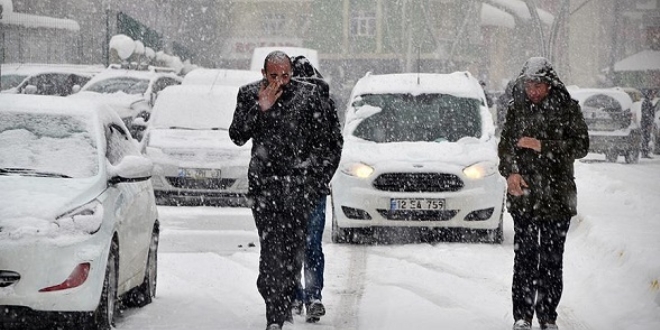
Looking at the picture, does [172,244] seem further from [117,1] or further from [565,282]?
[117,1]

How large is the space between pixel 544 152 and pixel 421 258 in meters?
3.96

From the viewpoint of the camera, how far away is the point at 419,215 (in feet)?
41.5

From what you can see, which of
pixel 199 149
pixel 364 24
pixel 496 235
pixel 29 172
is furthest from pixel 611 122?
pixel 364 24

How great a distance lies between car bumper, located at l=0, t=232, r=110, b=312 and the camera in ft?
22.9

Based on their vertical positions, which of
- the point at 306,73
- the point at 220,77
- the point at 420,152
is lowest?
the point at 420,152

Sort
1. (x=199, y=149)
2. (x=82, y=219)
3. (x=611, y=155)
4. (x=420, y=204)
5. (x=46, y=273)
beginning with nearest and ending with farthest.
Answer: (x=46, y=273)
(x=82, y=219)
(x=420, y=204)
(x=199, y=149)
(x=611, y=155)

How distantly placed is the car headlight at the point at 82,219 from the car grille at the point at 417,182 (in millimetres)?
5658

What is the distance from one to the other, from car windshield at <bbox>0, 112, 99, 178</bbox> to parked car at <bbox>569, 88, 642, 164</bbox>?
21046 millimetres

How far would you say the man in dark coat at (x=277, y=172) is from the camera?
24.5ft

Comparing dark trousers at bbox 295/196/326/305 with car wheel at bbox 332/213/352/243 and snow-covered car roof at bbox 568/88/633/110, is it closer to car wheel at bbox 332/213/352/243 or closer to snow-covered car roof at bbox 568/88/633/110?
car wheel at bbox 332/213/352/243

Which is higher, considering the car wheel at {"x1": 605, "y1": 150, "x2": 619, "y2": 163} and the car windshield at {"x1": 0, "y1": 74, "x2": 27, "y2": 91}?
the car windshield at {"x1": 0, "y1": 74, "x2": 27, "y2": 91}

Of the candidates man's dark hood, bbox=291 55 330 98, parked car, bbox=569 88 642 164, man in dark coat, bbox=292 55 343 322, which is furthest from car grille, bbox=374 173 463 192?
parked car, bbox=569 88 642 164

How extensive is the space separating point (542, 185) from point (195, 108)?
10698mm

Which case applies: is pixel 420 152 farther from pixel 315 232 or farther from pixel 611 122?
pixel 611 122
